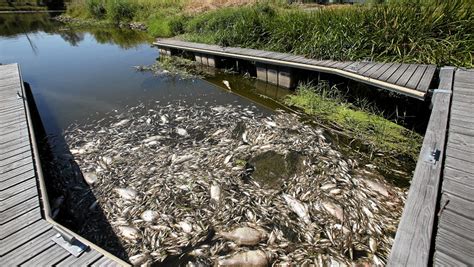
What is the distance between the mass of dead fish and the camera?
277cm

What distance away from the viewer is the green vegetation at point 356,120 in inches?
172

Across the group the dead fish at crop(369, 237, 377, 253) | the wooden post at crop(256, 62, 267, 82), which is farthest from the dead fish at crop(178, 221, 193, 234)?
the wooden post at crop(256, 62, 267, 82)

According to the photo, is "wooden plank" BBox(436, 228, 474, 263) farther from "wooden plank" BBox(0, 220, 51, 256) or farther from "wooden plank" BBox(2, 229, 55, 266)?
"wooden plank" BBox(0, 220, 51, 256)

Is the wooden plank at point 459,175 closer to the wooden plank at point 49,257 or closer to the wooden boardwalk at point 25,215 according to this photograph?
the wooden boardwalk at point 25,215

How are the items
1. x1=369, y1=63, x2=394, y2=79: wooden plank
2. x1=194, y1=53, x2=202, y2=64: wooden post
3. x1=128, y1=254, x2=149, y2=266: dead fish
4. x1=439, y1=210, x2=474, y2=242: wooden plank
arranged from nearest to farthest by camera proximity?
x1=439, y1=210, x2=474, y2=242: wooden plank, x1=128, y1=254, x2=149, y2=266: dead fish, x1=369, y1=63, x2=394, y2=79: wooden plank, x1=194, y1=53, x2=202, y2=64: wooden post

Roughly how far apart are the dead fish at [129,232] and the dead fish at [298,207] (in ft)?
6.19

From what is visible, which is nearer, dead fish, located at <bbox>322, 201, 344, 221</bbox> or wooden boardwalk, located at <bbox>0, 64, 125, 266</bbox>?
wooden boardwalk, located at <bbox>0, 64, 125, 266</bbox>

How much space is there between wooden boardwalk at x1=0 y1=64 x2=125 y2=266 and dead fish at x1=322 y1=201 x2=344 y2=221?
7.72ft

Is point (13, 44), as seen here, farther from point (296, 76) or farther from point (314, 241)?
point (314, 241)

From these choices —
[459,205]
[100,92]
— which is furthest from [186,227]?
[100,92]

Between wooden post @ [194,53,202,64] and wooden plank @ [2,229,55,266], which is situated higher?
wooden post @ [194,53,202,64]

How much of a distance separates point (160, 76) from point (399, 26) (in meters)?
6.82

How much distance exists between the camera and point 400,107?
5.43 m

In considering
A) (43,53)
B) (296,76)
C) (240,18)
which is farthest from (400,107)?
(43,53)
